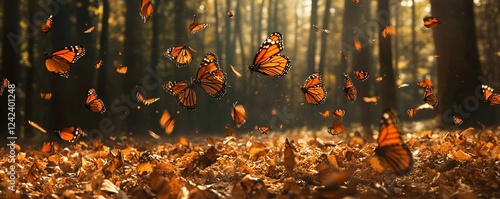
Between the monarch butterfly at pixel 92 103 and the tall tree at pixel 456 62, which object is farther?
the tall tree at pixel 456 62

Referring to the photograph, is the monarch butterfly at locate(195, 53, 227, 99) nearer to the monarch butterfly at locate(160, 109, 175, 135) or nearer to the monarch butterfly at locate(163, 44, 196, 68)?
the monarch butterfly at locate(163, 44, 196, 68)

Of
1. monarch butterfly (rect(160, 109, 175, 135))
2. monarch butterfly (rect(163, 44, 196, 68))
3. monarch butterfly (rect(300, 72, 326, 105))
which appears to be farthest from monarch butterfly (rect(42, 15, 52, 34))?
monarch butterfly (rect(300, 72, 326, 105))

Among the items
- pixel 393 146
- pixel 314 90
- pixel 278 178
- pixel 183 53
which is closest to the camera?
pixel 393 146

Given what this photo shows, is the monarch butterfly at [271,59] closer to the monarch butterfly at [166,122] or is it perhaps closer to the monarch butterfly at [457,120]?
the monarch butterfly at [166,122]

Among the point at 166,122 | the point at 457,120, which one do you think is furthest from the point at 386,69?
the point at 166,122

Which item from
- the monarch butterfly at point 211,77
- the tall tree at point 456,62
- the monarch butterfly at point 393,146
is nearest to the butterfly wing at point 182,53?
Result: the monarch butterfly at point 211,77

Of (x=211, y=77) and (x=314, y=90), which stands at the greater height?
(x=211, y=77)

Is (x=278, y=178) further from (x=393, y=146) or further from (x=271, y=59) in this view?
(x=271, y=59)
